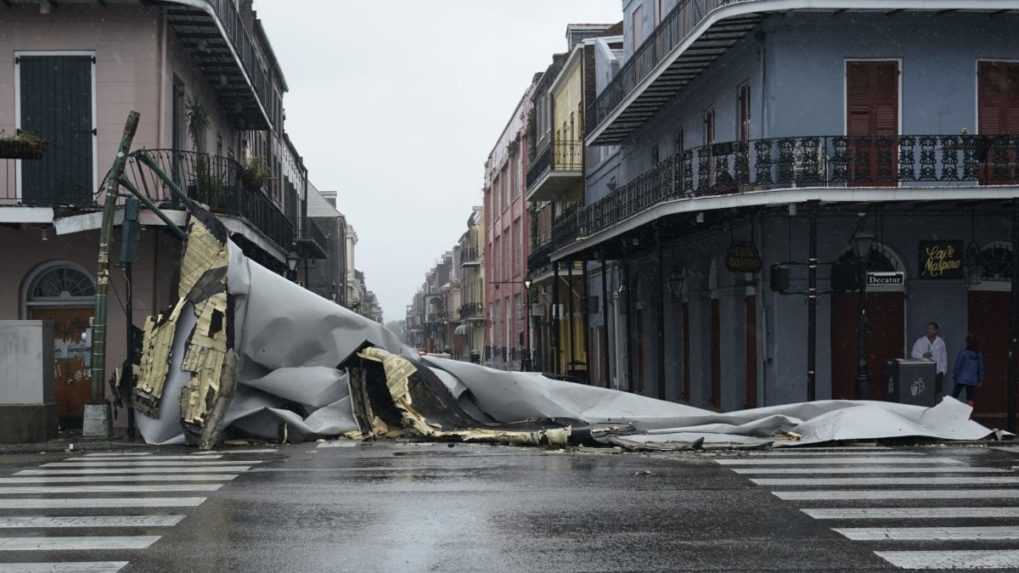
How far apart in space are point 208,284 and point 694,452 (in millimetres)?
6950

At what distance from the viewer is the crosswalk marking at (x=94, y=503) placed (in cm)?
1013

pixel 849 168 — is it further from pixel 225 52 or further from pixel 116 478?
pixel 116 478

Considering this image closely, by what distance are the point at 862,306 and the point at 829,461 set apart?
609 centimetres

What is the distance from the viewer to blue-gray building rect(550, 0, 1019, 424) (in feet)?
63.7

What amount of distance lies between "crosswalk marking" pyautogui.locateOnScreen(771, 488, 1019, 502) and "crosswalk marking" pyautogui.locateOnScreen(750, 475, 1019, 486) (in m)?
0.52

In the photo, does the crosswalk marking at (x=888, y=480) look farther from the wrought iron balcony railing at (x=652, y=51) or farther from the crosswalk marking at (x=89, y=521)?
the wrought iron balcony railing at (x=652, y=51)

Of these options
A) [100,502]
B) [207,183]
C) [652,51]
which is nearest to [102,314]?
[207,183]

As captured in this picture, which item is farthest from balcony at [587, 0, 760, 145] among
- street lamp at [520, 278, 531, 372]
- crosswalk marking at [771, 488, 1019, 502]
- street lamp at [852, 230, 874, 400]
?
street lamp at [520, 278, 531, 372]

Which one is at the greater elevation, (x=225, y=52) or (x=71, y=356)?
(x=225, y=52)

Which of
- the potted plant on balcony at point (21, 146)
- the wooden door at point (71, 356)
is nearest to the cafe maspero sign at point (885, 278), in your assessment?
the wooden door at point (71, 356)

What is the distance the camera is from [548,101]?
46344mm

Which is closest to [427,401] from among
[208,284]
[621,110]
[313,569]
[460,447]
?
[460,447]

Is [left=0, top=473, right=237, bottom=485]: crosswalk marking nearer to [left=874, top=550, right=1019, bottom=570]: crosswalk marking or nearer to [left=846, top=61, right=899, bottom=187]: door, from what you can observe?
[left=874, top=550, right=1019, bottom=570]: crosswalk marking

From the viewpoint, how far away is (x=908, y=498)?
1011 centimetres
